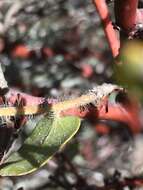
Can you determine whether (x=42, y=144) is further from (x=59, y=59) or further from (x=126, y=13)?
(x=59, y=59)

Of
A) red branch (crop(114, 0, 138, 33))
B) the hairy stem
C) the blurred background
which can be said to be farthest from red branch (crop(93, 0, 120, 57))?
the blurred background

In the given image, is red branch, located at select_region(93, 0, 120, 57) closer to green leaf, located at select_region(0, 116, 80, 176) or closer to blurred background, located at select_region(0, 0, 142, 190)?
green leaf, located at select_region(0, 116, 80, 176)

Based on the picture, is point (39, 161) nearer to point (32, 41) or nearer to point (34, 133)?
point (34, 133)

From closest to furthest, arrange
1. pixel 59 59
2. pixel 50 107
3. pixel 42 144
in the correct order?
pixel 50 107 < pixel 42 144 < pixel 59 59

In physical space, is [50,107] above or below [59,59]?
above

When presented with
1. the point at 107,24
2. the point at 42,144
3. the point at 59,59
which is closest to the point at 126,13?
the point at 107,24

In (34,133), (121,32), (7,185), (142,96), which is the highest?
(142,96)

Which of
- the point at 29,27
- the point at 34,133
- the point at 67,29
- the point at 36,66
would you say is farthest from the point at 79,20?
the point at 34,133
